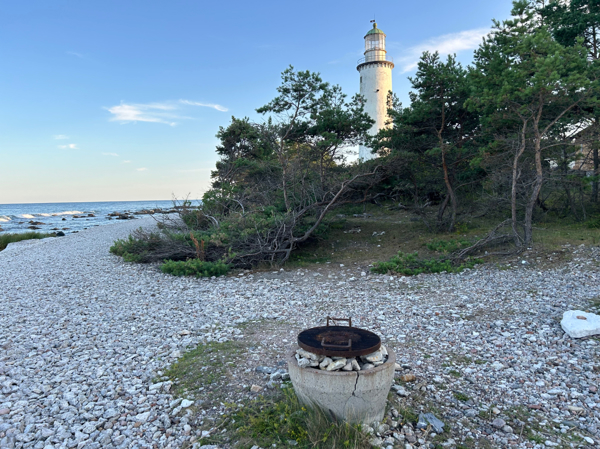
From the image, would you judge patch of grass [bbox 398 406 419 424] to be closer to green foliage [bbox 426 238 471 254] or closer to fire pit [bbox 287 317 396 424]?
fire pit [bbox 287 317 396 424]

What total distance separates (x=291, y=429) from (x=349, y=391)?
2.19ft

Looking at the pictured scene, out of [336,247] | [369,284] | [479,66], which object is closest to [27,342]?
[369,284]

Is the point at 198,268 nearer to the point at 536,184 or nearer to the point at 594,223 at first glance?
the point at 536,184

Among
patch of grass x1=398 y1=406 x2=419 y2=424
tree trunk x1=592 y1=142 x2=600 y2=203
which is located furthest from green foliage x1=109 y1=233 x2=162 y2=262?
tree trunk x1=592 y1=142 x2=600 y2=203

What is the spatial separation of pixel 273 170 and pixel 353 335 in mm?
12905

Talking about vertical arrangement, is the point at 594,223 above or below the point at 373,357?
above

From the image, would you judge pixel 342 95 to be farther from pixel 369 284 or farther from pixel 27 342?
pixel 27 342

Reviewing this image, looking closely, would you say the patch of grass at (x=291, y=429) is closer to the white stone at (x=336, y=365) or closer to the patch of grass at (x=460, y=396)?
the white stone at (x=336, y=365)

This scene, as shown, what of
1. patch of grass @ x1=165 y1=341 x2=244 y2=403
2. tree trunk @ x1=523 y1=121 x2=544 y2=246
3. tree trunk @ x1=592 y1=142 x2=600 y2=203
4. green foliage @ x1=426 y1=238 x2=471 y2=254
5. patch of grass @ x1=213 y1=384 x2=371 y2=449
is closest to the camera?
patch of grass @ x1=213 y1=384 x2=371 y2=449

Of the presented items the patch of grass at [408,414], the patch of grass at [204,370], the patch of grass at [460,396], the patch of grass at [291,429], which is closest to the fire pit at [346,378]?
the patch of grass at [291,429]

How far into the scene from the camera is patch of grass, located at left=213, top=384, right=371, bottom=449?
3375 mm

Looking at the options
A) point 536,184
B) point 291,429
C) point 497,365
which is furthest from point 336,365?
point 536,184

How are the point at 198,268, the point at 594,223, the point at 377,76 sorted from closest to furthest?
1. the point at 198,268
2. the point at 594,223
3. the point at 377,76

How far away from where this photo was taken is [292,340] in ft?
19.8
